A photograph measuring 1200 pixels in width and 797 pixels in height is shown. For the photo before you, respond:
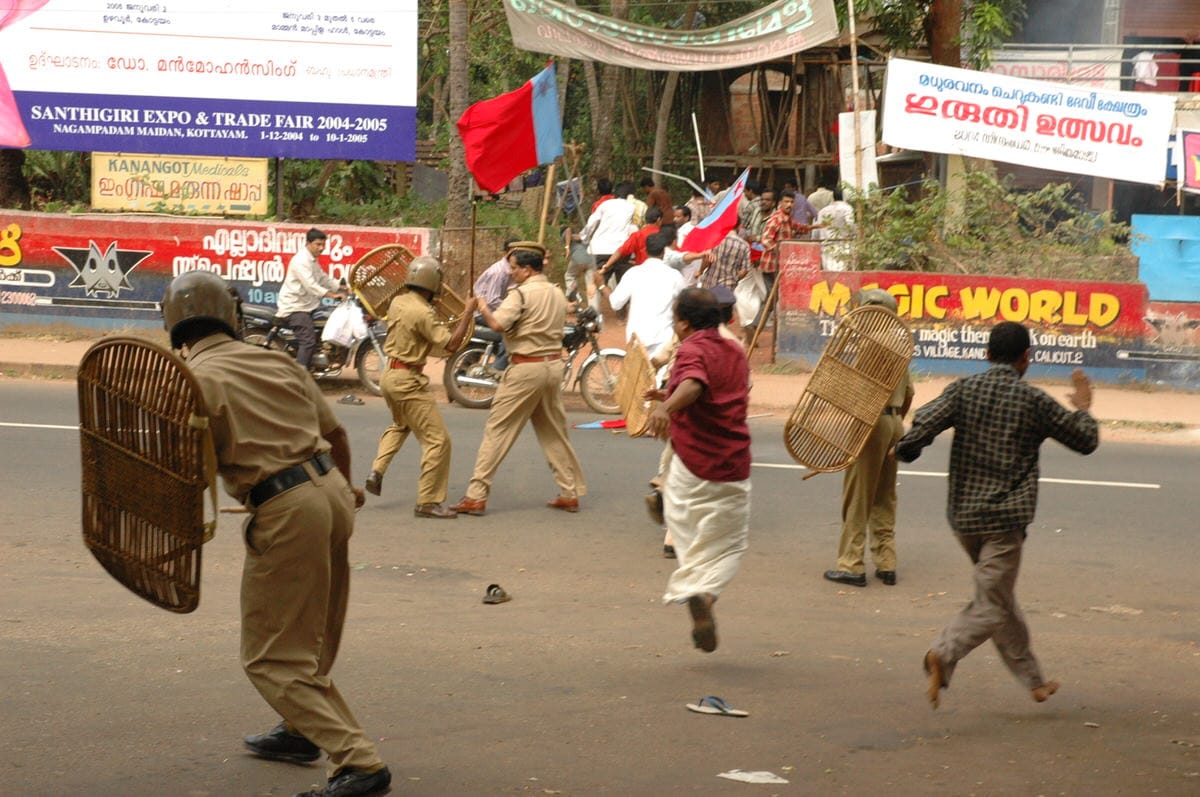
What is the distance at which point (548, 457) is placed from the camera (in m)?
9.37

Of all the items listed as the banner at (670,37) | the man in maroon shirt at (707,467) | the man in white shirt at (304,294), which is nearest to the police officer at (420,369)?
the man in maroon shirt at (707,467)

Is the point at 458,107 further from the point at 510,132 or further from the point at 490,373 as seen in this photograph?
the point at 490,373

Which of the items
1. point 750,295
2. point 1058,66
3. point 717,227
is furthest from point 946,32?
point 717,227

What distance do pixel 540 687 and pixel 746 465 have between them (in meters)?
1.33

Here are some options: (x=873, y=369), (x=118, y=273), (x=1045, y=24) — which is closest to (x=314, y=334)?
(x=118, y=273)

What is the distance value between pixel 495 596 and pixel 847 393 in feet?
6.66

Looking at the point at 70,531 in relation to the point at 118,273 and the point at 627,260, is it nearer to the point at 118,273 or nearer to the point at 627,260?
the point at 118,273

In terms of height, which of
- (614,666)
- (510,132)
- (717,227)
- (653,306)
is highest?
(510,132)

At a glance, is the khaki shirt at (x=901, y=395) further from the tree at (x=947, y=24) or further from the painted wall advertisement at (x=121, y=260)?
the tree at (x=947, y=24)

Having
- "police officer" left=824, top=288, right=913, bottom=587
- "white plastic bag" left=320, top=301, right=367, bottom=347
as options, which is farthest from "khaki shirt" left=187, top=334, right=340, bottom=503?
"white plastic bag" left=320, top=301, right=367, bottom=347

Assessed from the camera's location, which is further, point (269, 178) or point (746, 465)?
point (269, 178)

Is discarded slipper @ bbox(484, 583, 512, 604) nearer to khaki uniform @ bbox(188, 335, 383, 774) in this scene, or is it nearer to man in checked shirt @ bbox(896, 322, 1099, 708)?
man in checked shirt @ bbox(896, 322, 1099, 708)

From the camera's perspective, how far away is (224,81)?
17375 mm

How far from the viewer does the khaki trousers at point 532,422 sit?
30.2 ft
